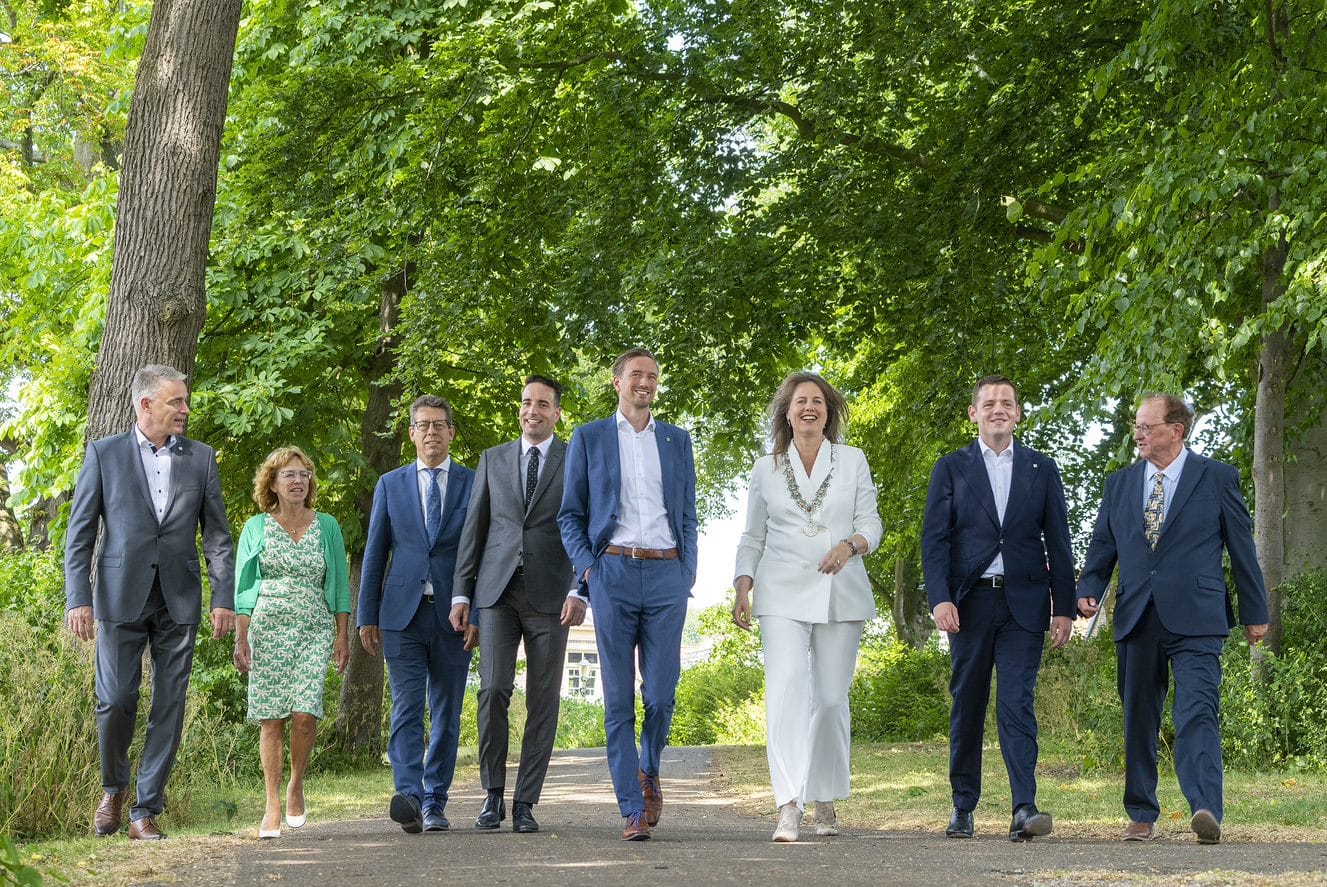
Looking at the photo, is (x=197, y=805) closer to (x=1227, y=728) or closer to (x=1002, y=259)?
(x=1227, y=728)

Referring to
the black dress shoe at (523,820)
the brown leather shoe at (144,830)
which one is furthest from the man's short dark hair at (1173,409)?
the brown leather shoe at (144,830)

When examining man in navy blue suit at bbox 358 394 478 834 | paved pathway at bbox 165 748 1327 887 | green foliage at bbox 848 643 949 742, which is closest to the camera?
paved pathway at bbox 165 748 1327 887

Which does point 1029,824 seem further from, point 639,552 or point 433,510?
point 433,510

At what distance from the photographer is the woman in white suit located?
737 centimetres

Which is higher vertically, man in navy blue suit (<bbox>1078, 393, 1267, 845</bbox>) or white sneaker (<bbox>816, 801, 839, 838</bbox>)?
man in navy blue suit (<bbox>1078, 393, 1267, 845</bbox>)

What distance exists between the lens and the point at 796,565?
24.8 ft

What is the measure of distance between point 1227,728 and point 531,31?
10100 mm

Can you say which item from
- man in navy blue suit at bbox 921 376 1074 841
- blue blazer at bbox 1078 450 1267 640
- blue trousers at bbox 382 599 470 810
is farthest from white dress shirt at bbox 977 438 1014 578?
blue trousers at bbox 382 599 470 810

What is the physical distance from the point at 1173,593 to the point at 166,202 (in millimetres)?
6798

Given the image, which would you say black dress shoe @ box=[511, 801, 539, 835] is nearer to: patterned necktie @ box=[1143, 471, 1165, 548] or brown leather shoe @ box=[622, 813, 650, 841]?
brown leather shoe @ box=[622, 813, 650, 841]

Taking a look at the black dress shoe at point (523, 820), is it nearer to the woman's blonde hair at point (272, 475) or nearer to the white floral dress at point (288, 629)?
the white floral dress at point (288, 629)

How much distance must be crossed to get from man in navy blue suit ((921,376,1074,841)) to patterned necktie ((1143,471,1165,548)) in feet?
1.35

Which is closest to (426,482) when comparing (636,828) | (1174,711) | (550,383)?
(550,383)

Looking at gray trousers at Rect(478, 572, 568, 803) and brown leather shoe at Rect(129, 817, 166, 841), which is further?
gray trousers at Rect(478, 572, 568, 803)
